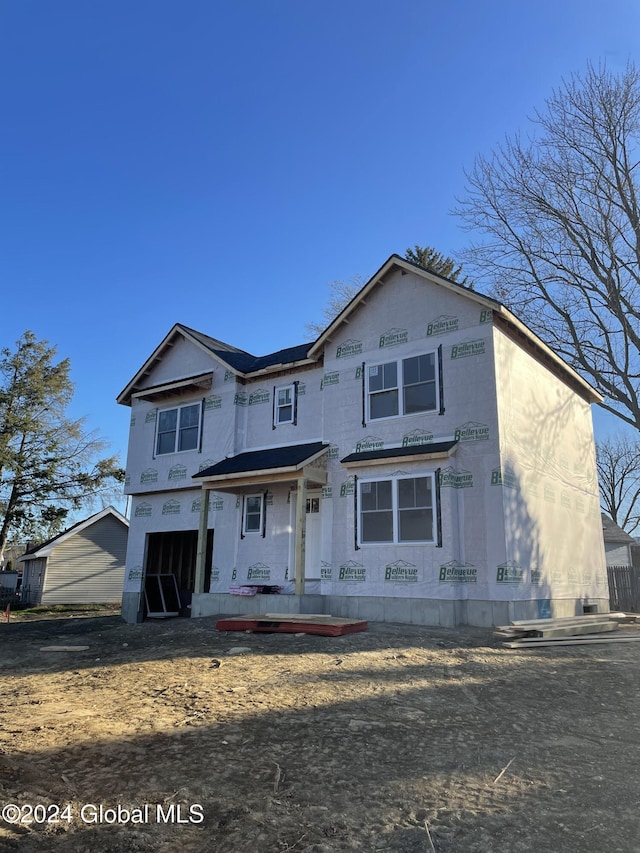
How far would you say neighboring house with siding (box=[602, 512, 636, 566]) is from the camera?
3216 centimetres

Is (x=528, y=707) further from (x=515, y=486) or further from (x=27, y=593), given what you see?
(x=27, y=593)

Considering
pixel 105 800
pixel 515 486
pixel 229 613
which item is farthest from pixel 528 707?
pixel 229 613

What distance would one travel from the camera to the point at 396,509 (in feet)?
45.0

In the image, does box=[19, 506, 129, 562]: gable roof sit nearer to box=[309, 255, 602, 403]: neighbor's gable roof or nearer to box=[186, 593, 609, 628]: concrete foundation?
box=[186, 593, 609, 628]: concrete foundation

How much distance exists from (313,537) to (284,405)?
3.80 metres

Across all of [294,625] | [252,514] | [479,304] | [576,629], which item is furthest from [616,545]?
[294,625]

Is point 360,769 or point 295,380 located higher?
point 295,380

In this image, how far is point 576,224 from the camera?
2322 centimetres

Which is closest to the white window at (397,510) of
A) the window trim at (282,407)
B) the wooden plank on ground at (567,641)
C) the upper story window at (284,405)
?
→ the wooden plank on ground at (567,641)

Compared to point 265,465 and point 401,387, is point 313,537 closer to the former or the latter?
point 265,465

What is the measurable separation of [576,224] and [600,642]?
17.6 meters

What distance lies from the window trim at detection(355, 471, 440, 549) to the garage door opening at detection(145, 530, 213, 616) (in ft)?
22.8

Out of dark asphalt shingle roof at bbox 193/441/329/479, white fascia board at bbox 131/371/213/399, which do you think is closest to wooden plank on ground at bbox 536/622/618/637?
dark asphalt shingle roof at bbox 193/441/329/479

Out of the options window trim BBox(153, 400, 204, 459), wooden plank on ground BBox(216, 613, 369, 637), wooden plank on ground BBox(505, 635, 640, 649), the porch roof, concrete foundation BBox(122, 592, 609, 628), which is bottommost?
wooden plank on ground BBox(505, 635, 640, 649)
